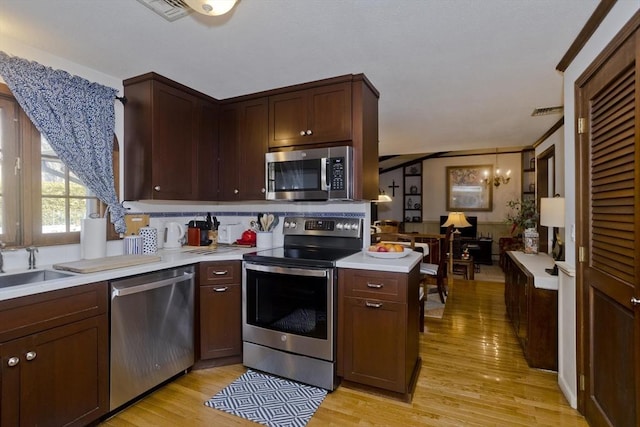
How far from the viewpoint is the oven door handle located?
2.20 m

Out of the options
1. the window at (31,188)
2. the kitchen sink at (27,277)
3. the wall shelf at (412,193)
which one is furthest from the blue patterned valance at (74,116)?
the wall shelf at (412,193)

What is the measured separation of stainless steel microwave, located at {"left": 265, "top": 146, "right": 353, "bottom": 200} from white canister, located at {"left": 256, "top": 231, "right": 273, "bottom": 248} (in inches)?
15.2

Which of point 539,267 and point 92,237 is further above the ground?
point 92,237

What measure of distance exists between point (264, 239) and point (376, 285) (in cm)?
124

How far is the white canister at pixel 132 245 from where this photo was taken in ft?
8.02

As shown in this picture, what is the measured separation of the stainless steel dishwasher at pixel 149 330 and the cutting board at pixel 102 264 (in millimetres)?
98

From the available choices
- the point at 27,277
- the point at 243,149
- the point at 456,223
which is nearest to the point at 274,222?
the point at 243,149

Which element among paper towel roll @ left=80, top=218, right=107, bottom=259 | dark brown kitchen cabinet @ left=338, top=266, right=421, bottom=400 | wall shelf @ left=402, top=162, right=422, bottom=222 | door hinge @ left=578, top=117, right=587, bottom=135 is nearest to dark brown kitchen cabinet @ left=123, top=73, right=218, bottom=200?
paper towel roll @ left=80, top=218, right=107, bottom=259

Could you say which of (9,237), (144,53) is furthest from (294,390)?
(144,53)

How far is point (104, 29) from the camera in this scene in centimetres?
187

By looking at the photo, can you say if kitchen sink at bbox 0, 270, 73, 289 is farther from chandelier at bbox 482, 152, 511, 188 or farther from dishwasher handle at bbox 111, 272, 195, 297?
chandelier at bbox 482, 152, 511, 188

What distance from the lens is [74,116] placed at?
2240 mm

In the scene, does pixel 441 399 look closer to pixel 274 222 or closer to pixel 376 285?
pixel 376 285

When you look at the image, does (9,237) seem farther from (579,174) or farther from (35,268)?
(579,174)
